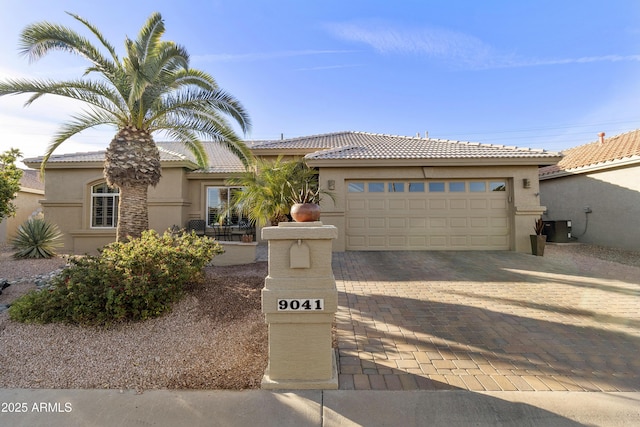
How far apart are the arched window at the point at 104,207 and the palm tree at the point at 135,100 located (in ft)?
15.1

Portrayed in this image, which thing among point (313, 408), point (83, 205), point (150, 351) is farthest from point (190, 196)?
point (313, 408)

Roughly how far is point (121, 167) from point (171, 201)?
15.8 feet

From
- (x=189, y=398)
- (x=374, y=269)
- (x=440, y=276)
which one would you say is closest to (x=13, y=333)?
(x=189, y=398)

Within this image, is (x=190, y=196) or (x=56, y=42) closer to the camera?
(x=56, y=42)

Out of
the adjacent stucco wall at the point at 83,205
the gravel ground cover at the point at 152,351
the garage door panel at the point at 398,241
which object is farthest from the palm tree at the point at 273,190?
the adjacent stucco wall at the point at 83,205

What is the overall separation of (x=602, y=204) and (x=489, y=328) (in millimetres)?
11983

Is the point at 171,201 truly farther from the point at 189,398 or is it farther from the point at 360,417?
the point at 360,417

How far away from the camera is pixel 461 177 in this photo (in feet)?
35.8

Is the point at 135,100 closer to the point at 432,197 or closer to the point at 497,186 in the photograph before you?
the point at 432,197

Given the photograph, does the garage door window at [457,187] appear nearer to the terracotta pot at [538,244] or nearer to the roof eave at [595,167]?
the terracotta pot at [538,244]

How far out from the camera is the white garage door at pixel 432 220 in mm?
10867

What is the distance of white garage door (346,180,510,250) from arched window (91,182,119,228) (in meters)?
10.1

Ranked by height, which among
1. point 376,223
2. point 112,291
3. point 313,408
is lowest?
point 313,408

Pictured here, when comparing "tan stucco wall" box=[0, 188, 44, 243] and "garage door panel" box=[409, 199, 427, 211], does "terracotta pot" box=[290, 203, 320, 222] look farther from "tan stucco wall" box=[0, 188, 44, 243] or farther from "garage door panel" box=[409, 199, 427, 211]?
"tan stucco wall" box=[0, 188, 44, 243]
